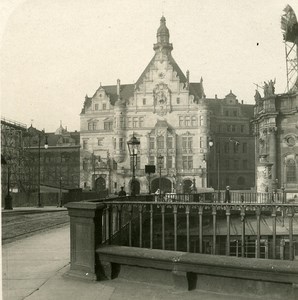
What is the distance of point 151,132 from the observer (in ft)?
152

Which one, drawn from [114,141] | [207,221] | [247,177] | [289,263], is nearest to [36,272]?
[289,263]

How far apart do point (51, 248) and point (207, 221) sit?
1044 centimetres

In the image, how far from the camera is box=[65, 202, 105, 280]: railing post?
5.88 m

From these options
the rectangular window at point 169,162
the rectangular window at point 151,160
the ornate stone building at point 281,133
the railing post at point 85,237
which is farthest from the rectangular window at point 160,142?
the railing post at point 85,237

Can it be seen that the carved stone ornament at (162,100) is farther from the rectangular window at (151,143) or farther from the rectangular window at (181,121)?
the rectangular window at (151,143)

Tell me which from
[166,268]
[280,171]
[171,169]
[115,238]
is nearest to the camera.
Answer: [166,268]

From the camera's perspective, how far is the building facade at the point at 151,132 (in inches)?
1656

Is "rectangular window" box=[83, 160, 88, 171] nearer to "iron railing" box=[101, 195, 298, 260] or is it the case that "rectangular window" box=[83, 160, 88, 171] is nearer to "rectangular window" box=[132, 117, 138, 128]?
"rectangular window" box=[132, 117, 138, 128]

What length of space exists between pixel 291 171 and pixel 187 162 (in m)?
21.0

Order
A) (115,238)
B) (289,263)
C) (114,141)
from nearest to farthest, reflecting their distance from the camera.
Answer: (289,263), (115,238), (114,141)

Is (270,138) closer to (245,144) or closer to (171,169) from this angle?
(171,169)

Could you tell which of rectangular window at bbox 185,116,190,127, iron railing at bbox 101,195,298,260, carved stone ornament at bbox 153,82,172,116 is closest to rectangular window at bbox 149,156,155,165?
rectangular window at bbox 185,116,190,127

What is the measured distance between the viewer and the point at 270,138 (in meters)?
29.5

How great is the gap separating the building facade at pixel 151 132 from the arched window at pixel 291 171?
47.6 ft
